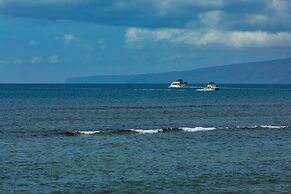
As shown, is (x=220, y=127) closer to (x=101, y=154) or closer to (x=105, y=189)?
(x=101, y=154)

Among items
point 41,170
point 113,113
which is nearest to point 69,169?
point 41,170

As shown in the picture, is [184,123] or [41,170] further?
[184,123]

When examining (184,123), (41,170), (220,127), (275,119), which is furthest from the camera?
(275,119)

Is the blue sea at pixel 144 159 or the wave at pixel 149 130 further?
the wave at pixel 149 130

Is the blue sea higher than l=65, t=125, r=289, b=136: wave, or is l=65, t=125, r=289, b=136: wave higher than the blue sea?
l=65, t=125, r=289, b=136: wave

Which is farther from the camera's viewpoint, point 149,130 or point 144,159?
point 149,130

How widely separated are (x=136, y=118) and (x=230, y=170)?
46.3 m

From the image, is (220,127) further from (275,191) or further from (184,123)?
(275,191)

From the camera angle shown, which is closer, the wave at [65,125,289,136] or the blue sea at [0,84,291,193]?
the blue sea at [0,84,291,193]

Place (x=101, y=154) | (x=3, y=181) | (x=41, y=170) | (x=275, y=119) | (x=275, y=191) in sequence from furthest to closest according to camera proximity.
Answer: (x=275, y=119) → (x=101, y=154) → (x=41, y=170) → (x=3, y=181) → (x=275, y=191)

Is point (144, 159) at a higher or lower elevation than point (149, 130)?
lower

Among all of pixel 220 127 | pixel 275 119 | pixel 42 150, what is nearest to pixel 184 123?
pixel 220 127

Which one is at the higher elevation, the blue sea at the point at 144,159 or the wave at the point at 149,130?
the wave at the point at 149,130

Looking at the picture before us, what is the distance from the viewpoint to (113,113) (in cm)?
9294
